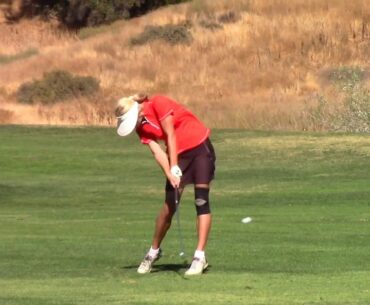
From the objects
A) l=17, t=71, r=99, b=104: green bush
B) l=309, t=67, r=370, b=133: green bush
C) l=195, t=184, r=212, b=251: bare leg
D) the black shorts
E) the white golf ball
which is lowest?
l=17, t=71, r=99, b=104: green bush

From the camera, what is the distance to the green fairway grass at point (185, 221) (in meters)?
10.4

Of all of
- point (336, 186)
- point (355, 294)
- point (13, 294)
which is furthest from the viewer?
point (336, 186)

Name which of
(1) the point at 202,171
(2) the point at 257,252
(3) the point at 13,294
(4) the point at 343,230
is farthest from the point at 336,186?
(3) the point at 13,294

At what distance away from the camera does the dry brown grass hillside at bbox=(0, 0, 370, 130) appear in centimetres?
5381

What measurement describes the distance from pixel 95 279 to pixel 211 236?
425cm

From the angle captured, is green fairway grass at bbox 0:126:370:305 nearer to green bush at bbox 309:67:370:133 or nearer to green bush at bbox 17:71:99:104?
green bush at bbox 309:67:370:133

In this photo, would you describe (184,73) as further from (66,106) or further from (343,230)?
(343,230)

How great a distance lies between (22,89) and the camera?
187ft

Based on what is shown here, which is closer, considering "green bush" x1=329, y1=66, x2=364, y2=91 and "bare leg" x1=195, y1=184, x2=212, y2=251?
"bare leg" x1=195, y1=184, x2=212, y2=251

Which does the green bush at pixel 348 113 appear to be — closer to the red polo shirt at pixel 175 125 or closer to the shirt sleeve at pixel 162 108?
the red polo shirt at pixel 175 125

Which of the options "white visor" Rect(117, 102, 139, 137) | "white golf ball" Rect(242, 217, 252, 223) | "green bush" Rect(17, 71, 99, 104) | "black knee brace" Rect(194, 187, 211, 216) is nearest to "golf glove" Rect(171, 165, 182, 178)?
"black knee brace" Rect(194, 187, 211, 216)

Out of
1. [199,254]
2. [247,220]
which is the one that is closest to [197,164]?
[199,254]

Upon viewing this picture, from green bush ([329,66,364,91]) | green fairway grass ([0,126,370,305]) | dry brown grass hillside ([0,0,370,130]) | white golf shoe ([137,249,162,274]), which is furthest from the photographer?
dry brown grass hillside ([0,0,370,130])

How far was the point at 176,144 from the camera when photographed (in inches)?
448
